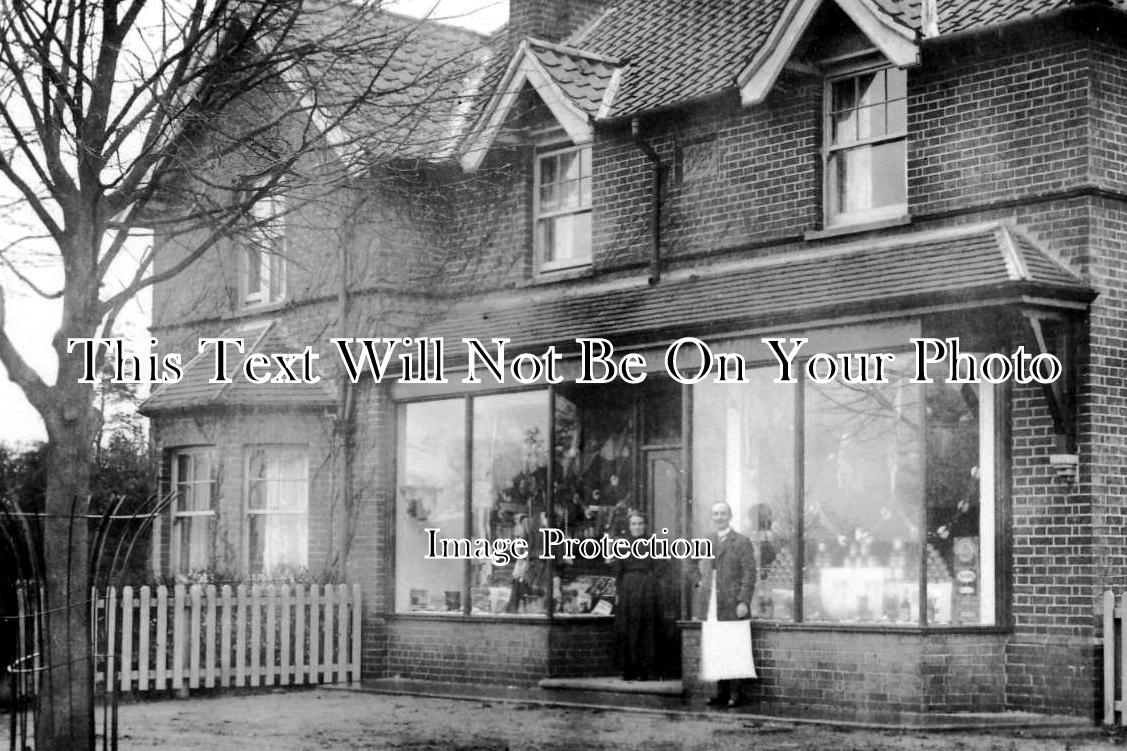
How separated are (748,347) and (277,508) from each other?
24.3 ft

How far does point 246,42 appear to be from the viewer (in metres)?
11.7

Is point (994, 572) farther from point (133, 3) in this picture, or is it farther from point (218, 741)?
point (133, 3)

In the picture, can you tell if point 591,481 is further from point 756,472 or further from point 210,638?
point 210,638

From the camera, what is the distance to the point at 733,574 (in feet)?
51.4

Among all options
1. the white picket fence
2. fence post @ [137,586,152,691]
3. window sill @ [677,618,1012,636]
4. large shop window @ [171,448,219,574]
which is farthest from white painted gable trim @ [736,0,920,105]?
large shop window @ [171,448,219,574]

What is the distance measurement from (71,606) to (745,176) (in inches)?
326

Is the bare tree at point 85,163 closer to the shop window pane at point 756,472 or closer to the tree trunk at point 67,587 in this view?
the tree trunk at point 67,587

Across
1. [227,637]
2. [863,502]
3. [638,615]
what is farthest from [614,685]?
[227,637]

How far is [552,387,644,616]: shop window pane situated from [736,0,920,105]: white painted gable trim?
3692 mm

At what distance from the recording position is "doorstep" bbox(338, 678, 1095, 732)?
13.7m

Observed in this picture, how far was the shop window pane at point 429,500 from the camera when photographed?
18922 mm

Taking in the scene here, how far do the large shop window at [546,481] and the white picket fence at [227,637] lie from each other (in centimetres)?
138

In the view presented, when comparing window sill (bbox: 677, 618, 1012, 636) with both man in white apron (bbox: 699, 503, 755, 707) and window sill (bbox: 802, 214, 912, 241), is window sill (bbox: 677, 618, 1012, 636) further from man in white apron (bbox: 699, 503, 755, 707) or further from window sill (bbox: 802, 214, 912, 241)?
window sill (bbox: 802, 214, 912, 241)

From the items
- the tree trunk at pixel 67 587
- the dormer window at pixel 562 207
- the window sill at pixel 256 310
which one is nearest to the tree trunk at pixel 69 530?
the tree trunk at pixel 67 587
